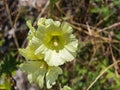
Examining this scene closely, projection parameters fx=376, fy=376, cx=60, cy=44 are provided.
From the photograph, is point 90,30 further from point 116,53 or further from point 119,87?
point 119,87

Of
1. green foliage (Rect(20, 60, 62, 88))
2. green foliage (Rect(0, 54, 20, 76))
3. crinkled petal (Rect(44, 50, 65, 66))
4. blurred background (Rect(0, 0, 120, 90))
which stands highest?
crinkled petal (Rect(44, 50, 65, 66))

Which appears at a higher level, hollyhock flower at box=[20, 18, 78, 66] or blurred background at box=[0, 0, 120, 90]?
hollyhock flower at box=[20, 18, 78, 66]

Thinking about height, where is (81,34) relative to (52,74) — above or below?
below

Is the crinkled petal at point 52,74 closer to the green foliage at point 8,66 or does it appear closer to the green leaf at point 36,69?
the green leaf at point 36,69

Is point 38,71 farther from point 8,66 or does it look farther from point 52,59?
point 8,66

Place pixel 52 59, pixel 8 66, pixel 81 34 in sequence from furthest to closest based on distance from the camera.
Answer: pixel 81 34, pixel 8 66, pixel 52 59

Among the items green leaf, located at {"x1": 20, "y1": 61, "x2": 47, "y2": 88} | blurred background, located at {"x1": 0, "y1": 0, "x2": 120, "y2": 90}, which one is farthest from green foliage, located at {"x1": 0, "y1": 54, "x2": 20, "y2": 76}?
green leaf, located at {"x1": 20, "y1": 61, "x2": 47, "y2": 88}

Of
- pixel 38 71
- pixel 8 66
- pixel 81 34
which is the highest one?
pixel 38 71

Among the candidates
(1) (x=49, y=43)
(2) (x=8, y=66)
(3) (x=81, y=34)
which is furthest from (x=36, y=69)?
(3) (x=81, y=34)

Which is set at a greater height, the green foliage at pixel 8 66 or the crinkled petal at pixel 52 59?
the crinkled petal at pixel 52 59

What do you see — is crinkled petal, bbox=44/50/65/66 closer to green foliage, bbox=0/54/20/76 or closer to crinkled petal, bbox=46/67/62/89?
crinkled petal, bbox=46/67/62/89

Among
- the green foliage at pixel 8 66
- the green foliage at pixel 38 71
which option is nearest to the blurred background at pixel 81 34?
the green foliage at pixel 8 66
